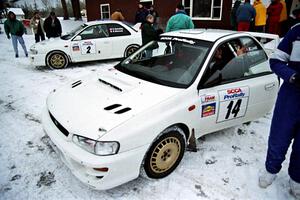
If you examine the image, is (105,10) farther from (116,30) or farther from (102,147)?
(102,147)

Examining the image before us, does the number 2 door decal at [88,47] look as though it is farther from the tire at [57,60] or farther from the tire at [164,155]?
the tire at [164,155]

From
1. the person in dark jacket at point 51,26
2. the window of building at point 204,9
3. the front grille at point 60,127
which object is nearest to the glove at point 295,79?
the front grille at point 60,127

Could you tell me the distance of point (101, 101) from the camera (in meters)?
2.77

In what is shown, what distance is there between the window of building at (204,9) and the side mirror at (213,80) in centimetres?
1032

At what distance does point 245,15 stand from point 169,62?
6083mm

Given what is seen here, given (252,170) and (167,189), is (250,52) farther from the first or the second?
(167,189)

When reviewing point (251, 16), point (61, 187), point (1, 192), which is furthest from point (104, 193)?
point (251, 16)

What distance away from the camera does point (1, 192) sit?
2715 millimetres

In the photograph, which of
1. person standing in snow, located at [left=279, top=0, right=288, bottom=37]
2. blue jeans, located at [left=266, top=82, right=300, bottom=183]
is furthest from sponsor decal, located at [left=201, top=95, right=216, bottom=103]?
person standing in snow, located at [left=279, top=0, right=288, bottom=37]

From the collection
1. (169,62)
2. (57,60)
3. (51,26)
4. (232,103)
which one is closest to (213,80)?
(232,103)

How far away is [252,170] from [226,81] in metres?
1.15

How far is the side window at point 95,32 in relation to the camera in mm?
7652

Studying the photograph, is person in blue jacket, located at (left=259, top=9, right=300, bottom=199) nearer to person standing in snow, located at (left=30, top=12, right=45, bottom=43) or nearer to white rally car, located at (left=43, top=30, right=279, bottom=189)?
white rally car, located at (left=43, top=30, right=279, bottom=189)

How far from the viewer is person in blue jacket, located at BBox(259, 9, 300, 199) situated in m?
2.36
